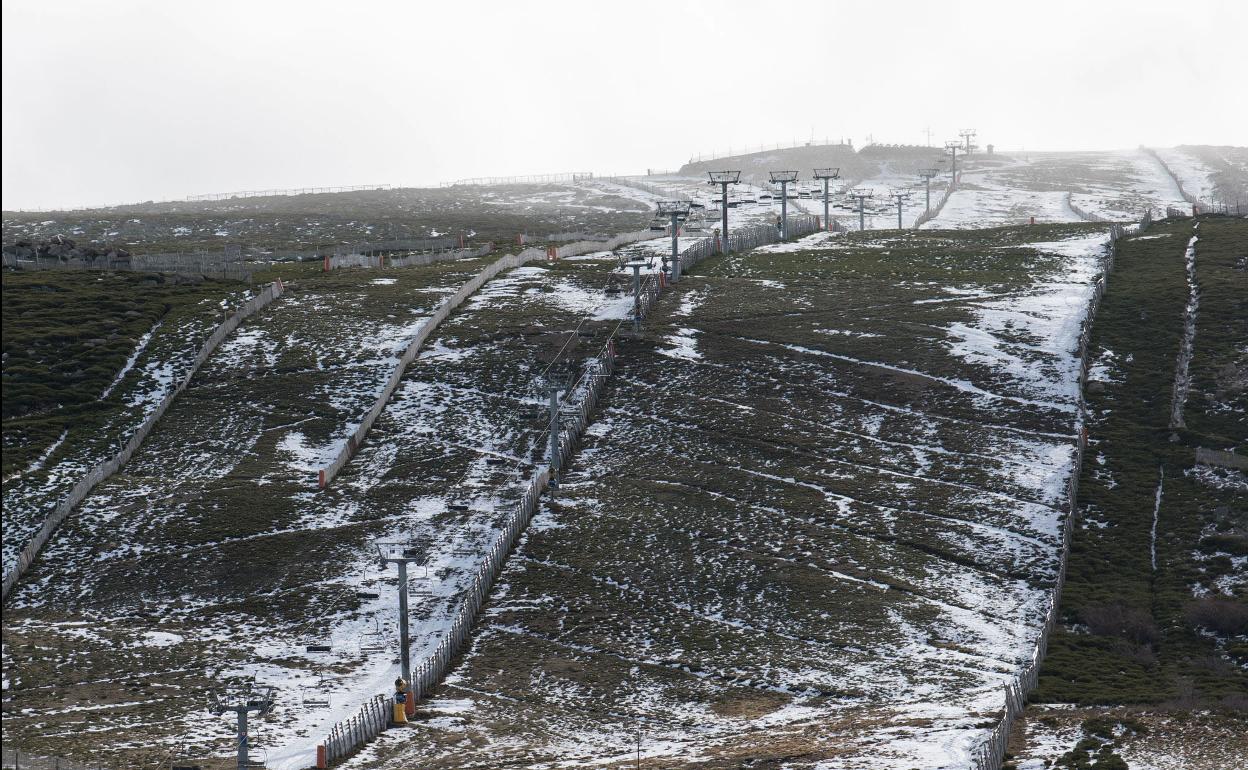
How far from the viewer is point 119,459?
62500mm

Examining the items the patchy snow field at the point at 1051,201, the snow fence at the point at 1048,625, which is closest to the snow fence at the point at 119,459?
the snow fence at the point at 1048,625

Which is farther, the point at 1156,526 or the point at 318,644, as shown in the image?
the point at 1156,526

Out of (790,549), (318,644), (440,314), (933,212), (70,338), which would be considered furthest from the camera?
(933,212)

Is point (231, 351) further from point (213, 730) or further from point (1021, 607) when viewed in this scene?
point (1021, 607)

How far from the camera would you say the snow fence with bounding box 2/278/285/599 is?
174 ft

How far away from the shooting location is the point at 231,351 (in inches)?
3049

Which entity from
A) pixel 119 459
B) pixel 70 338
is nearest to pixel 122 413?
pixel 119 459

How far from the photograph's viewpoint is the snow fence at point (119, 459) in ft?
174

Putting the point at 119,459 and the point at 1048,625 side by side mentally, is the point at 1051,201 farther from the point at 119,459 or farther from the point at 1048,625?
the point at 119,459

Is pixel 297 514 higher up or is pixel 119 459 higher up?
pixel 119 459

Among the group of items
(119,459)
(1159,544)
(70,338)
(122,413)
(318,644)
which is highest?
(70,338)

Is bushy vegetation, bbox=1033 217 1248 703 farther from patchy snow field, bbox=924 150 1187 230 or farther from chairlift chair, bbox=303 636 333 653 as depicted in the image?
patchy snow field, bbox=924 150 1187 230

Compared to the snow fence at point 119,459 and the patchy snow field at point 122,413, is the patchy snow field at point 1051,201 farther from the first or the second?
the patchy snow field at point 122,413

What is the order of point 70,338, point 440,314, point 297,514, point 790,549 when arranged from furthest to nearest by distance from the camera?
1. point 440,314
2. point 70,338
3. point 297,514
4. point 790,549
